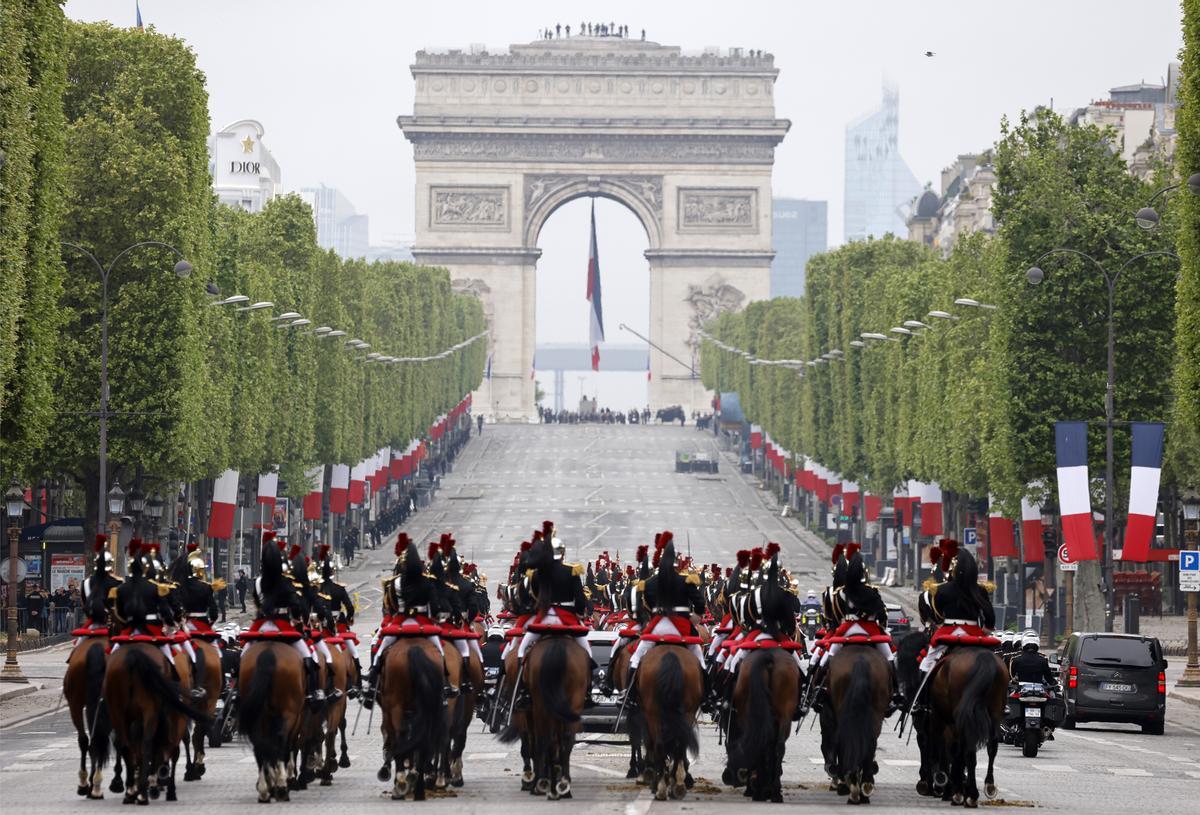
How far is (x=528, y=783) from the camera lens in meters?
30.7

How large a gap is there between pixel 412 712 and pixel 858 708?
4872 mm

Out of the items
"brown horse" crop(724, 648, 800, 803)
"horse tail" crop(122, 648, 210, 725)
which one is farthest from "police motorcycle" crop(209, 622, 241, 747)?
"brown horse" crop(724, 648, 800, 803)

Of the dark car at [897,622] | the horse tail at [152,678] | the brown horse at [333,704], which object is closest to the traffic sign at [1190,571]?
the dark car at [897,622]

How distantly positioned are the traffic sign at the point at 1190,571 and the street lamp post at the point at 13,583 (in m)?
24.8

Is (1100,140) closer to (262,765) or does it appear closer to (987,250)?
(987,250)

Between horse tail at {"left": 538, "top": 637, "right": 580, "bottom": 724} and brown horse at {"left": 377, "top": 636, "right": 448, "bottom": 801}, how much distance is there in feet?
3.72

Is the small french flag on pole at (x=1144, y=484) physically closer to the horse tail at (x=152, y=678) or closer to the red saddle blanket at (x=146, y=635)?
the red saddle blanket at (x=146, y=635)

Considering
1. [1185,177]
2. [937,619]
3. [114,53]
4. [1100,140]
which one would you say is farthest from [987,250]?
[937,619]

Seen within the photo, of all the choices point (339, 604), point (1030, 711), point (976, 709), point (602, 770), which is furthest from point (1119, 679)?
point (339, 604)

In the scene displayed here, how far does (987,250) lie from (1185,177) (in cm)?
3969

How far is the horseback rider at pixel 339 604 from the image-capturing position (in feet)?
107

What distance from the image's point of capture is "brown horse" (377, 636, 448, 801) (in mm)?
28781

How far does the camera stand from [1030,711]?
40250 millimetres

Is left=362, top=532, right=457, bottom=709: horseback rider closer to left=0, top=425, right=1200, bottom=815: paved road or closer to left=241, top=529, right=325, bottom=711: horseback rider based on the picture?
left=241, top=529, right=325, bottom=711: horseback rider
